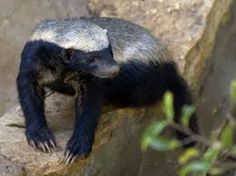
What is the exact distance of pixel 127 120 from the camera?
4.12 metres

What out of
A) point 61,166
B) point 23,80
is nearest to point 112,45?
point 23,80

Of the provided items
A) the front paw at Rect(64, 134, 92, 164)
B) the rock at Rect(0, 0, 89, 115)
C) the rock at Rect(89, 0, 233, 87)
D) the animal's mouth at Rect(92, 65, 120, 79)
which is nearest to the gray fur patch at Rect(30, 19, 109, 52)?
the animal's mouth at Rect(92, 65, 120, 79)

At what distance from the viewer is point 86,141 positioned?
3.66m

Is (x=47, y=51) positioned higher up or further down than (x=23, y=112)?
higher up

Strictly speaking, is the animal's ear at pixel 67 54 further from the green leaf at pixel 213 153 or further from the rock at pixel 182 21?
the green leaf at pixel 213 153

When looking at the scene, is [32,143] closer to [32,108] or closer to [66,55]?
[32,108]

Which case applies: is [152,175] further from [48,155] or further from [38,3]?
[38,3]

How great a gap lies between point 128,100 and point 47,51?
663 mm

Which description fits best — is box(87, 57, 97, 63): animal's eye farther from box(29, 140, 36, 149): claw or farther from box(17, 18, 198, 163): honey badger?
box(29, 140, 36, 149): claw

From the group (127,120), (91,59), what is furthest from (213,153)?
(127,120)

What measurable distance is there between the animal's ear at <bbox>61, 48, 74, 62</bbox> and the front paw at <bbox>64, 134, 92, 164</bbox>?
1.33 feet

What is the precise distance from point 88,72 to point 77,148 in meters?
0.39

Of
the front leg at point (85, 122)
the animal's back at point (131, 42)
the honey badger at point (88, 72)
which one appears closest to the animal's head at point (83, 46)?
the honey badger at point (88, 72)

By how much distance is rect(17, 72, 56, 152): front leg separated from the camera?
371 cm
